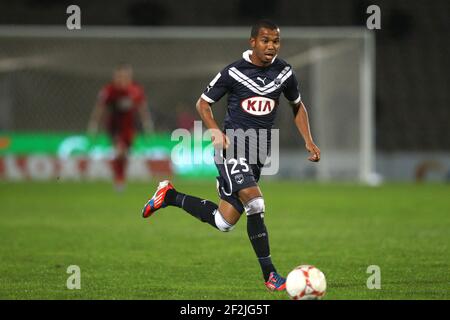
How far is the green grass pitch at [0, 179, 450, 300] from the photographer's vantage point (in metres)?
6.90

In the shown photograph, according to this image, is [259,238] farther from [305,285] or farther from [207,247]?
[207,247]

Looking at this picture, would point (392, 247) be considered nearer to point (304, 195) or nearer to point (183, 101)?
point (304, 195)

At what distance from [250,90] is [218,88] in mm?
257

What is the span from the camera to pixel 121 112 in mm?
18406

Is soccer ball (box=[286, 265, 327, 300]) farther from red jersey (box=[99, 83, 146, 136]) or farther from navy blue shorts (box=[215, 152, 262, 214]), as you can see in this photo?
red jersey (box=[99, 83, 146, 136])

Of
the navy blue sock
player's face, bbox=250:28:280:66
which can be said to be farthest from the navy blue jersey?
the navy blue sock

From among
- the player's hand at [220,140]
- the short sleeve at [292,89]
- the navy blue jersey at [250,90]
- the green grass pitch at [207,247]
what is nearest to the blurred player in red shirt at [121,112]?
the green grass pitch at [207,247]

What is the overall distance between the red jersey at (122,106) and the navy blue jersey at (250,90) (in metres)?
11.1

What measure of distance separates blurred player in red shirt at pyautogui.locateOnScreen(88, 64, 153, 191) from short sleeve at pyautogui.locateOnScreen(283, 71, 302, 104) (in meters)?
10.8

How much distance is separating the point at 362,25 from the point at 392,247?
60.0 ft

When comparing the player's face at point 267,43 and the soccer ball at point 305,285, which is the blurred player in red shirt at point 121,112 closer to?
the player's face at point 267,43

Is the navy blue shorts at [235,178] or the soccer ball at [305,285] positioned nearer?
the soccer ball at [305,285]

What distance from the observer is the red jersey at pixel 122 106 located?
59.6 feet

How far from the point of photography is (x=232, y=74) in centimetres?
713
